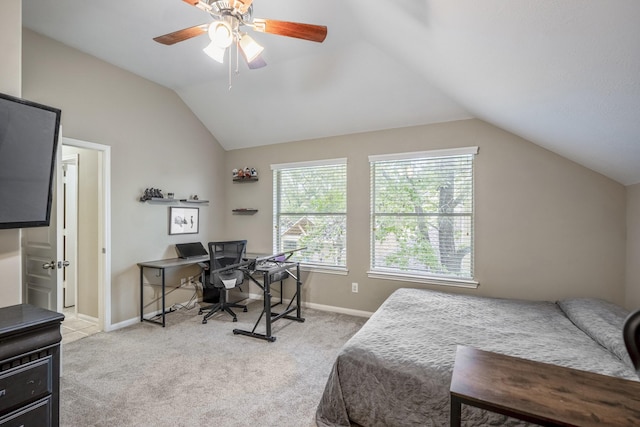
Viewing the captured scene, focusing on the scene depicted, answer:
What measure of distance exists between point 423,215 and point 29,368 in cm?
350

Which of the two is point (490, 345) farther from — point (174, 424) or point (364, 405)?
point (174, 424)

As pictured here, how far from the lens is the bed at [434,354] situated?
167 cm

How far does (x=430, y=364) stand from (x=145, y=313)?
3.57 metres

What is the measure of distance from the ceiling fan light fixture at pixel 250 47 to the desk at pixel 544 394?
2231 mm

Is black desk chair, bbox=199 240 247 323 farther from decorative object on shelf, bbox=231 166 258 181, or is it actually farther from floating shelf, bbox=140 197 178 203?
decorative object on shelf, bbox=231 166 258 181

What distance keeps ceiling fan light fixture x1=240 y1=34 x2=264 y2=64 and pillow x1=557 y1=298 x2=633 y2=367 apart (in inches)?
115

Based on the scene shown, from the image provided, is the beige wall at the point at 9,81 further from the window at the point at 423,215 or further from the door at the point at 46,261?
the window at the point at 423,215

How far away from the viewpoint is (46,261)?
2.59 m

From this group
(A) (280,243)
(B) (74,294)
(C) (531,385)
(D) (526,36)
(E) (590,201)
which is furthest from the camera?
(A) (280,243)

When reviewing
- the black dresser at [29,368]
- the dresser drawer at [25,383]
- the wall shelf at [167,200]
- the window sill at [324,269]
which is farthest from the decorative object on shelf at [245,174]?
the dresser drawer at [25,383]

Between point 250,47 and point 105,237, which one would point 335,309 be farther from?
point 250,47

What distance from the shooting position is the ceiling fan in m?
1.83

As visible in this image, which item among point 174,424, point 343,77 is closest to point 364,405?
point 174,424

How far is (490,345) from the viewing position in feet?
6.54
